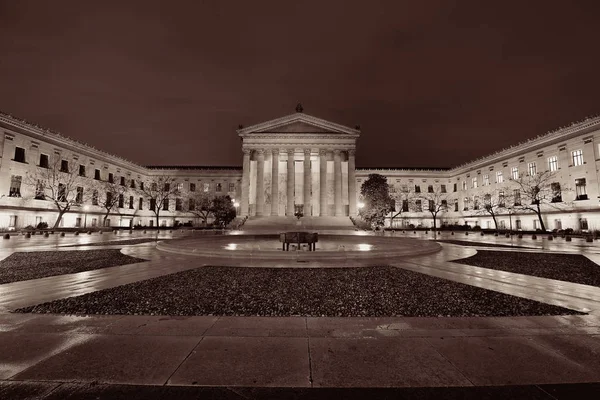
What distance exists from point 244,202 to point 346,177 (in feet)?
71.4

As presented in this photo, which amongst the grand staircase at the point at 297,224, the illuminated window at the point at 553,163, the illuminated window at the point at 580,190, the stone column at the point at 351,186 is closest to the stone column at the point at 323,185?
the stone column at the point at 351,186

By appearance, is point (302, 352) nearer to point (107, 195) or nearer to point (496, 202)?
point (107, 195)

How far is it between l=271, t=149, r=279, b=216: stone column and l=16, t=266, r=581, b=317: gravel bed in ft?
150

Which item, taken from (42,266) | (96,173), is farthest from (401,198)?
(42,266)

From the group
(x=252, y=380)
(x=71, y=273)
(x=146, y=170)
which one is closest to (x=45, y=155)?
(x=146, y=170)

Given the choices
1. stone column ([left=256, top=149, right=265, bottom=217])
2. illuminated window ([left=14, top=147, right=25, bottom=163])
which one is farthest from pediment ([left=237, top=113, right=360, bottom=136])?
illuminated window ([left=14, top=147, right=25, bottom=163])

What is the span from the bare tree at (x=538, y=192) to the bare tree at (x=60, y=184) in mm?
74066

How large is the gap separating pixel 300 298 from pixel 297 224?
37490 mm

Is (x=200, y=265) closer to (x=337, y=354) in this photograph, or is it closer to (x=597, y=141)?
(x=337, y=354)

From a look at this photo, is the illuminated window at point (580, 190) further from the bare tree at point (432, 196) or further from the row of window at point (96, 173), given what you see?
the row of window at point (96, 173)

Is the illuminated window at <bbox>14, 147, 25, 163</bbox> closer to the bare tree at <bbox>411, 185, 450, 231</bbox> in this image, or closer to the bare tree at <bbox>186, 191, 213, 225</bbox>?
the bare tree at <bbox>186, 191, 213, 225</bbox>

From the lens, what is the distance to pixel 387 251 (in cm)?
1419

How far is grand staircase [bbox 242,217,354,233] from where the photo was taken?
142 feet

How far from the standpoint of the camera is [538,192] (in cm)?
4831
